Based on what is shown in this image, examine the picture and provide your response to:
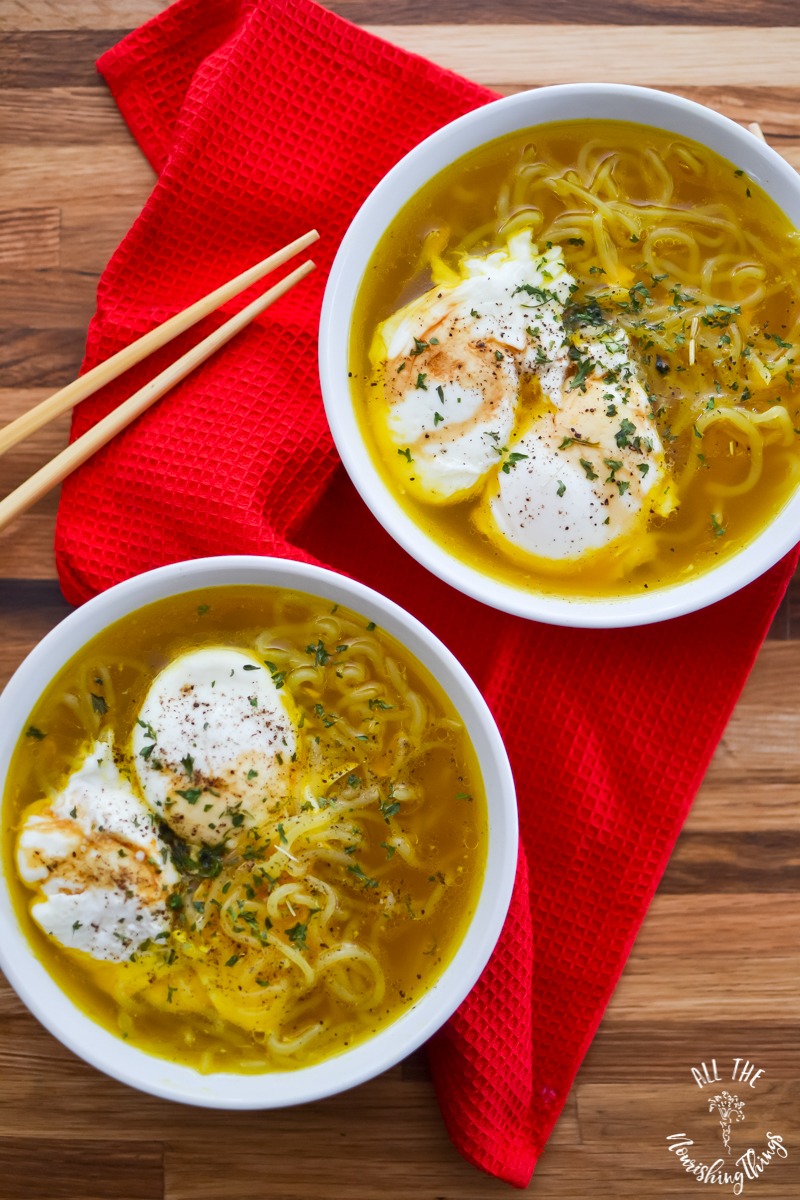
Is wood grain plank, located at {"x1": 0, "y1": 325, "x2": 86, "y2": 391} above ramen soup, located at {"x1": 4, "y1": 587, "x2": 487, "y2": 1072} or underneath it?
above

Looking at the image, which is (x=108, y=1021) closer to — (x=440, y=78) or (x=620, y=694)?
(x=620, y=694)

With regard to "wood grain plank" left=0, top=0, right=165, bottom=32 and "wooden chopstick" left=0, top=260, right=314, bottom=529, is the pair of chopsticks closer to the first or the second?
"wooden chopstick" left=0, top=260, right=314, bottom=529

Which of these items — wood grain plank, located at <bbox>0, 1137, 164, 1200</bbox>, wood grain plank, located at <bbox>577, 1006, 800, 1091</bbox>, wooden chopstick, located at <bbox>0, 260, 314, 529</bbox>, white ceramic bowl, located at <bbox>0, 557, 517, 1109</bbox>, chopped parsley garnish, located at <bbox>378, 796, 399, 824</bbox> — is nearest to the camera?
white ceramic bowl, located at <bbox>0, 557, 517, 1109</bbox>

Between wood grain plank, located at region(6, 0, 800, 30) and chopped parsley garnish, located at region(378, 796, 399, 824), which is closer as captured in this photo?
chopped parsley garnish, located at region(378, 796, 399, 824)

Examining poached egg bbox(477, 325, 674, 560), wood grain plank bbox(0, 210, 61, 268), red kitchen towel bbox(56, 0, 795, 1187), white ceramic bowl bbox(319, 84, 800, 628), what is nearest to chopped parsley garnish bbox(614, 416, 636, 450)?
poached egg bbox(477, 325, 674, 560)

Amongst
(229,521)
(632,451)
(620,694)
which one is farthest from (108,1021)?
(632,451)
